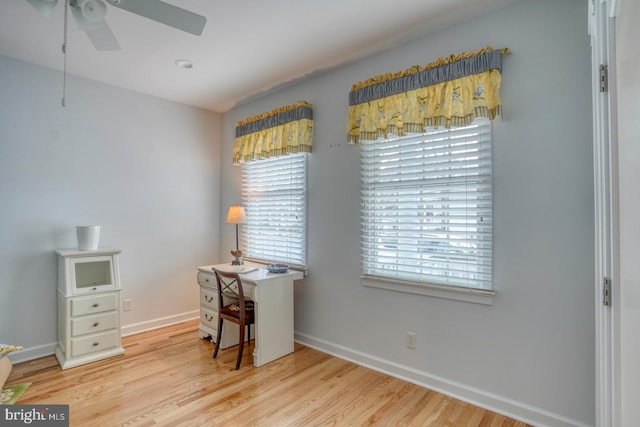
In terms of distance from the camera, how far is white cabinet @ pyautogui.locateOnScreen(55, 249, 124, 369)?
2.92m

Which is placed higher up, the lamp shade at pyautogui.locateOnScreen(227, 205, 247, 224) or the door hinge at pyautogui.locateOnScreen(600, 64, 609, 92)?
the door hinge at pyautogui.locateOnScreen(600, 64, 609, 92)

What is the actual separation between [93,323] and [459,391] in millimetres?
3098

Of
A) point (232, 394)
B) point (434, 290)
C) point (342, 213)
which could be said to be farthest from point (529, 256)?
point (232, 394)

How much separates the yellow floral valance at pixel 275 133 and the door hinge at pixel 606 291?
2496 mm

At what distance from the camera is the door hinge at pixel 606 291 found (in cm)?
130

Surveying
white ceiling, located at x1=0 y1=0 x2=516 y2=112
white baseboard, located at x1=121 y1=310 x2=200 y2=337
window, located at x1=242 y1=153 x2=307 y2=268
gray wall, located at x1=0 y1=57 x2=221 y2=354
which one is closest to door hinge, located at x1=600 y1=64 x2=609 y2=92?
white ceiling, located at x1=0 y1=0 x2=516 y2=112

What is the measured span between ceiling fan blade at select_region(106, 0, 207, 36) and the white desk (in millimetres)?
1955

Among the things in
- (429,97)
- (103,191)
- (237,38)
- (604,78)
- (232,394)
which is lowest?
(232,394)

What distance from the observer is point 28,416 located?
1.99 metres

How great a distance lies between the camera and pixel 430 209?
2492 millimetres

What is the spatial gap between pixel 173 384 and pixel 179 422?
1.78 feet

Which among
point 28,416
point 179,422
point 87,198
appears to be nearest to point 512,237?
point 179,422
